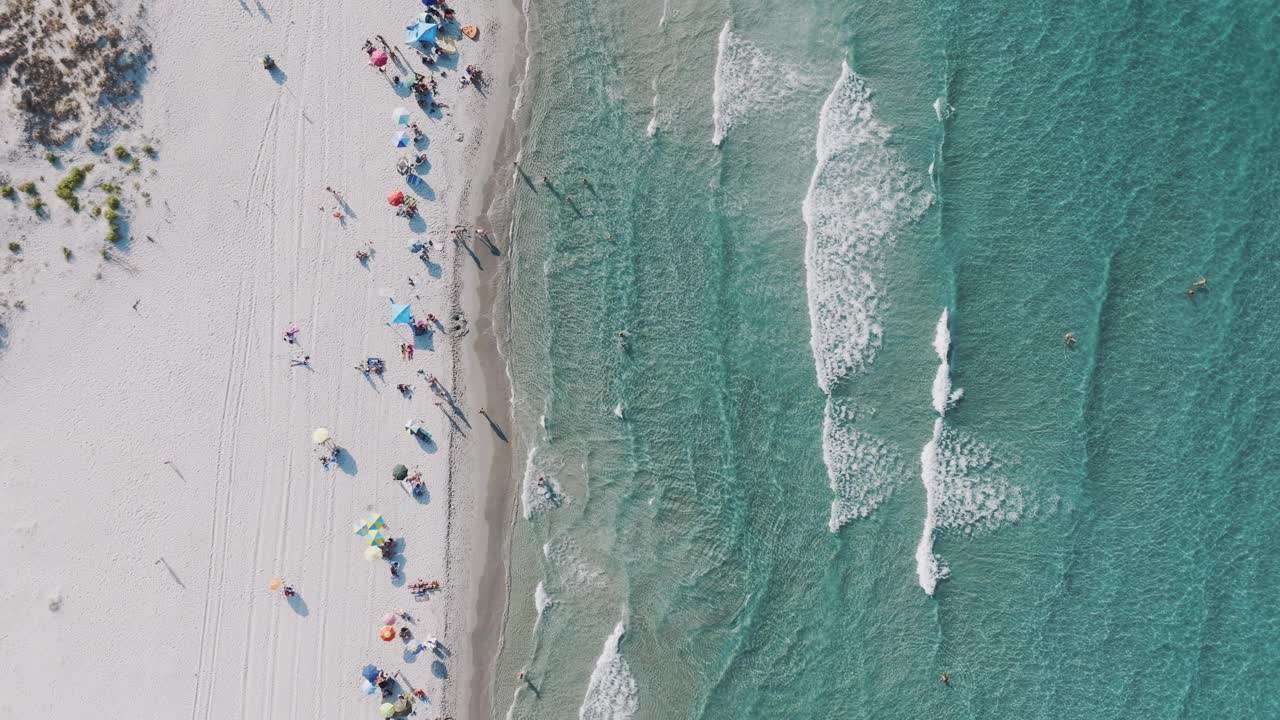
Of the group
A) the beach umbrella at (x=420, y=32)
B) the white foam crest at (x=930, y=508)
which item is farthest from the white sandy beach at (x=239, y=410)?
the white foam crest at (x=930, y=508)

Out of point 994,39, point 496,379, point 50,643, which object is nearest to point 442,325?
point 496,379

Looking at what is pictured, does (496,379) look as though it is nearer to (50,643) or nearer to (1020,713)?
(50,643)

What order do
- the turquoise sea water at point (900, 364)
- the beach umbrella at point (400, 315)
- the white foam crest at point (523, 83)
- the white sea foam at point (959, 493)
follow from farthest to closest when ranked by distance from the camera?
the white foam crest at point (523, 83), the beach umbrella at point (400, 315), the white sea foam at point (959, 493), the turquoise sea water at point (900, 364)

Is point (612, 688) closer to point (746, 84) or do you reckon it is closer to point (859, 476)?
point (859, 476)

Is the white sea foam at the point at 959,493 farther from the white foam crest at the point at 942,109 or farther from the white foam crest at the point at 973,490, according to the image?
the white foam crest at the point at 942,109

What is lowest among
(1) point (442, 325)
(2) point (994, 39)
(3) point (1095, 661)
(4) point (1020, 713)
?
(4) point (1020, 713)

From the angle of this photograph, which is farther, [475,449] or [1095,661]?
[475,449]

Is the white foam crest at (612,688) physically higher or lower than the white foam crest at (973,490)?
lower
